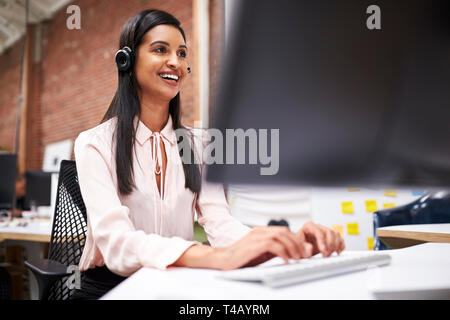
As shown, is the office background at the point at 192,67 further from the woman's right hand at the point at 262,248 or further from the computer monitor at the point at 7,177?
the computer monitor at the point at 7,177

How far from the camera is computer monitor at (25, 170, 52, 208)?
2.56 meters

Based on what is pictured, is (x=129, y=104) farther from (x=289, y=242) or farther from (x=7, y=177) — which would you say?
(x=7, y=177)

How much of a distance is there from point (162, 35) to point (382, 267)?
0.58 meters

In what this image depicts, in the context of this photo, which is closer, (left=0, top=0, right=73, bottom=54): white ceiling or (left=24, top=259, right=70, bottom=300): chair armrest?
(left=24, top=259, right=70, bottom=300): chair armrest

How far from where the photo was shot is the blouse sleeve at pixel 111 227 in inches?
19.9

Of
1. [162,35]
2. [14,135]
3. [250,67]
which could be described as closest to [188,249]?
[250,67]

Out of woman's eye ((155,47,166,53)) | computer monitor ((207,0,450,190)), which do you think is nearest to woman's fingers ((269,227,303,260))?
computer monitor ((207,0,450,190))

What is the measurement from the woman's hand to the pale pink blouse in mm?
155

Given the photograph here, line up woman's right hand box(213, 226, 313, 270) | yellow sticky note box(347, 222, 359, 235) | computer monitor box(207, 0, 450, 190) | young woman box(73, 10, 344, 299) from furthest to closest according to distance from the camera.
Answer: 1. yellow sticky note box(347, 222, 359, 235)
2. young woman box(73, 10, 344, 299)
3. woman's right hand box(213, 226, 313, 270)
4. computer monitor box(207, 0, 450, 190)

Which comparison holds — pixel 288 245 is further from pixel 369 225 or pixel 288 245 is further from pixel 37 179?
pixel 37 179

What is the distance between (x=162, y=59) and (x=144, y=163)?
217 mm

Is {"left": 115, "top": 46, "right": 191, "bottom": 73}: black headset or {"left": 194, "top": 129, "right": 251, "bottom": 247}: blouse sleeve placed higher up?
{"left": 115, "top": 46, "right": 191, "bottom": 73}: black headset

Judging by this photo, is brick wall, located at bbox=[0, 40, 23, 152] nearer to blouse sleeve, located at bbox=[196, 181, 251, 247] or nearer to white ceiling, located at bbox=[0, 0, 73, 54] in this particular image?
white ceiling, located at bbox=[0, 0, 73, 54]

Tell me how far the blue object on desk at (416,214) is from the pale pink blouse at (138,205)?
1164 mm
